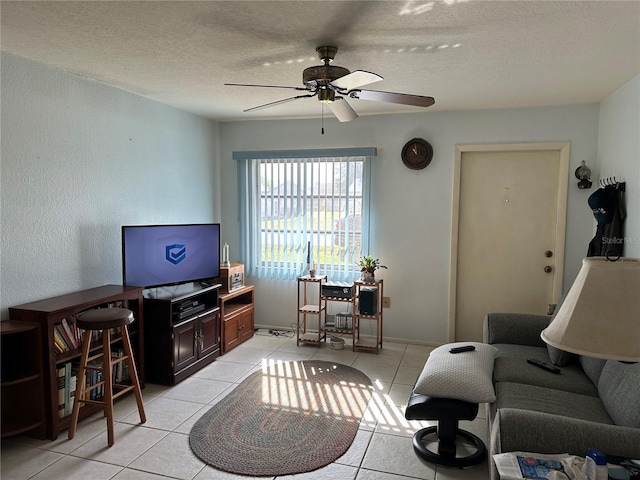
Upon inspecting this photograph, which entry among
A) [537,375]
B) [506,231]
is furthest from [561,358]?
[506,231]

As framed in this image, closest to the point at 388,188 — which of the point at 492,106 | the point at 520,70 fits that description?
the point at 492,106

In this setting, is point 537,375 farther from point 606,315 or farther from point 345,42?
point 345,42

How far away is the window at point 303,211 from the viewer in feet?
15.3

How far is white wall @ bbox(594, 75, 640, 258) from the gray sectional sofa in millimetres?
897

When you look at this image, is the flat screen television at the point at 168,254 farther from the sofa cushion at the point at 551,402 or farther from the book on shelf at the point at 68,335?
the sofa cushion at the point at 551,402

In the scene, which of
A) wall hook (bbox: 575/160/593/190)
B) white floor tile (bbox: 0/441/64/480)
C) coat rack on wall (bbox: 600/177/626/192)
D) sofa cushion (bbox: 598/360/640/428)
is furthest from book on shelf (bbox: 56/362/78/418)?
wall hook (bbox: 575/160/593/190)

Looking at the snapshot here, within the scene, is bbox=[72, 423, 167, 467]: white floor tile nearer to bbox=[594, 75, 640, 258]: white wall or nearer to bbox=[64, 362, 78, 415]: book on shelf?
bbox=[64, 362, 78, 415]: book on shelf

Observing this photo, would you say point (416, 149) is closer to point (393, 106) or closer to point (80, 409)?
point (393, 106)

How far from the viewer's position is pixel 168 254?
3.73m

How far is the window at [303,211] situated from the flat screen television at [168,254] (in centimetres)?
88

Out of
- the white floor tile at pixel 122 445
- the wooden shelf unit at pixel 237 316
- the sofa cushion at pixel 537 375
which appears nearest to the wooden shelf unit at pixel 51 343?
the white floor tile at pixel 122 445

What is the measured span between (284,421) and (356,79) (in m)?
2.20

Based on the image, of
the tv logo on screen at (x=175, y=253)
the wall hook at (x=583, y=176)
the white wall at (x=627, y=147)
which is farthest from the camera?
the wall hook at (x=583, y=176)

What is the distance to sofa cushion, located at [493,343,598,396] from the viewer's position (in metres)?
2.50
